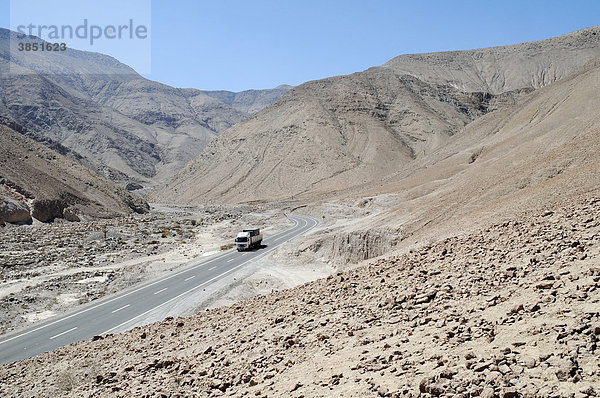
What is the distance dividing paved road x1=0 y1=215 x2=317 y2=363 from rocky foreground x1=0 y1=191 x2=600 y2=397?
4778mm

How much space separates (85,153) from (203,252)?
160 metres

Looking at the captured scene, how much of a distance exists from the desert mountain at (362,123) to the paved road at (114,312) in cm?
6519

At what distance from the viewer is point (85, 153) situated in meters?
174

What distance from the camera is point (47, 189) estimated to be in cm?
5941

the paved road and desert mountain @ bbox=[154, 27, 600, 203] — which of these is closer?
the paved road

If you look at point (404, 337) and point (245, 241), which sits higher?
point (404, 337)

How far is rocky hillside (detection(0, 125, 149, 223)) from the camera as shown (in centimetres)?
5375

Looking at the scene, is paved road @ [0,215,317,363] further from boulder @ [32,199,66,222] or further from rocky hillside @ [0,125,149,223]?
rocky hillside @ [0,125,149,223]

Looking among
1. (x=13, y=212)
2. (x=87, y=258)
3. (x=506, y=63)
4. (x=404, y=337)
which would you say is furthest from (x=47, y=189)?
(x=506, y=63)

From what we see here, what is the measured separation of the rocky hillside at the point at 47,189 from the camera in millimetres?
53750

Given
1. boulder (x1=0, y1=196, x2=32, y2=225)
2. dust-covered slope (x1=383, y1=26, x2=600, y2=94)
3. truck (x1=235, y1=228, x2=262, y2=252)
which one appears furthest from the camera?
dust-covered slope (x1=383, y1=26, x2=600, y2=94)

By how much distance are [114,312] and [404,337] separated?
18411 mm

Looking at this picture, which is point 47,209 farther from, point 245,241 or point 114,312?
point 114,312

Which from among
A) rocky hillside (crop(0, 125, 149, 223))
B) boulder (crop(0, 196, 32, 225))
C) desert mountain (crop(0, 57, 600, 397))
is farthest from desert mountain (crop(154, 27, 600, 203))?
desert mountain (crop(0, 57, 600, 397))
